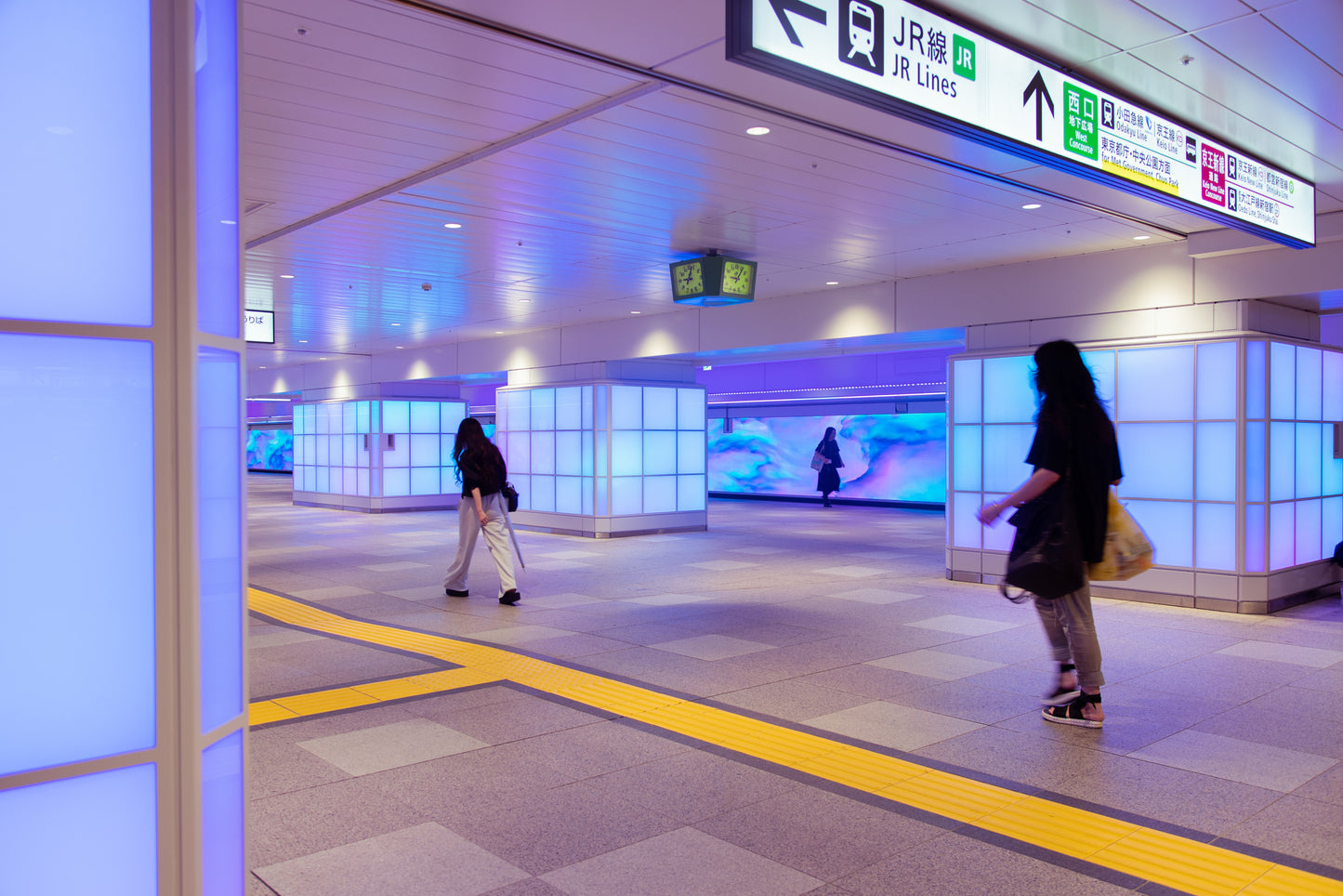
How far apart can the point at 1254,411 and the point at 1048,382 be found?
17.3ft

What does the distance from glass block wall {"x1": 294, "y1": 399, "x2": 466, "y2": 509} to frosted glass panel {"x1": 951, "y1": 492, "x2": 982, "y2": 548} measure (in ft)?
45.7

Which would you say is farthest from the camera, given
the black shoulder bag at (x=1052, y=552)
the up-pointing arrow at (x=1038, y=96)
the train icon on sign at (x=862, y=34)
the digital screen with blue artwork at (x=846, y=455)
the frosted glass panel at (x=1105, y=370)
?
the digital screen with blue artwork at (x=846, y=455)

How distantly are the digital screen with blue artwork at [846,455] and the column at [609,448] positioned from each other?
7773 mm

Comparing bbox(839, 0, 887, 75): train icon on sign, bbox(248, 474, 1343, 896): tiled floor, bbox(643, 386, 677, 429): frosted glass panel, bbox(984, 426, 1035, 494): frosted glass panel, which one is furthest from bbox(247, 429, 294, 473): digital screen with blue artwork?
bbox(839, 0, 887, 75): train icon on sign

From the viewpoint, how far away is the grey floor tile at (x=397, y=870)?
3398 mm

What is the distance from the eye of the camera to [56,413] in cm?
203

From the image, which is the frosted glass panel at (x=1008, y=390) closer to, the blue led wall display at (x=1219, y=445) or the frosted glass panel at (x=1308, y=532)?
the blue led wall display at (x=1219, y=445)

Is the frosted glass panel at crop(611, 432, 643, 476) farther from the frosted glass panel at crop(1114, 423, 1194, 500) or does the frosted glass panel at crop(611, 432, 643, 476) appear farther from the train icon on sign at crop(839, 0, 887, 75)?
the train icon on sign at crop(839, 0, 887, 75)

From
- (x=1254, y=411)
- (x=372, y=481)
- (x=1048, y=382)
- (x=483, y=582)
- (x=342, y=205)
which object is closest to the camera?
(x=1048, y=382)

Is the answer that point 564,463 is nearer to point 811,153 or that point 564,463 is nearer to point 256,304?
point 256,304

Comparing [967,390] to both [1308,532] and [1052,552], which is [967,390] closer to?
[1308,532]

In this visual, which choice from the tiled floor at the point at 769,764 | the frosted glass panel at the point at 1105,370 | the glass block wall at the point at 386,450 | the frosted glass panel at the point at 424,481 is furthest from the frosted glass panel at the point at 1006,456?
the frosted glass panel at the point at 424,481

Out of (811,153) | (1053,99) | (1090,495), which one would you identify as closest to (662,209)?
(811,153)

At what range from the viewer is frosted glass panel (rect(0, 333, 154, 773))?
6.48 feet
